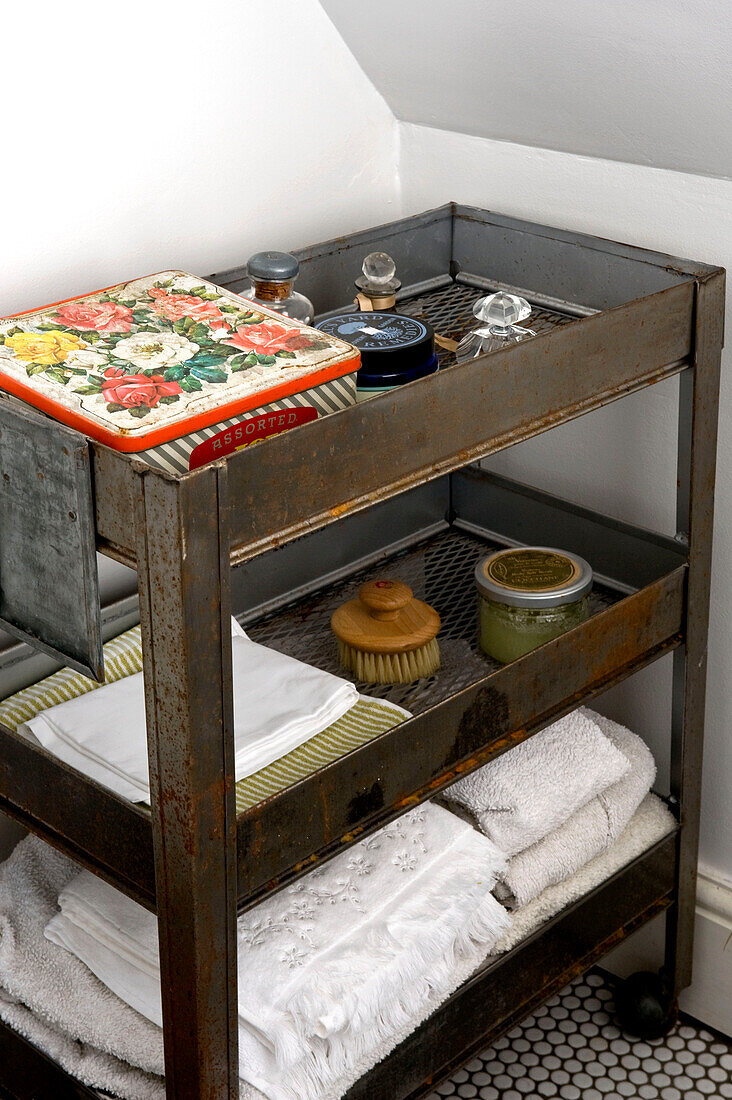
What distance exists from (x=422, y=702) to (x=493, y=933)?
233 millimetres

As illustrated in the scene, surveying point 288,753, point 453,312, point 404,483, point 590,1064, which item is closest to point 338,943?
point 288,753

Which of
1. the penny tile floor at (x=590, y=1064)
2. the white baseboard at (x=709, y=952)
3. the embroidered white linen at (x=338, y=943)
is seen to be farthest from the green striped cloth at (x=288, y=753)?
the white baseboard at (x=709, y=952)

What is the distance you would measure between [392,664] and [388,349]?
37cm

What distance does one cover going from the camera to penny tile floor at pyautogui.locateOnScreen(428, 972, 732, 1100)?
4.72 ft

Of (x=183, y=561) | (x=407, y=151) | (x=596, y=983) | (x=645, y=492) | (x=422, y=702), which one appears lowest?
(x=596, y=983)

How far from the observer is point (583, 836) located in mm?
1308

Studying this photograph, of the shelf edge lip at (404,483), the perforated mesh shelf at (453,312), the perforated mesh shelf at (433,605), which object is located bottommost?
the perforated mesh shelf at (433,605)

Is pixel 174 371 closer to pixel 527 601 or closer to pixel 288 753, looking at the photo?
pixel 288 753

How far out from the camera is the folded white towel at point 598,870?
1.24 m

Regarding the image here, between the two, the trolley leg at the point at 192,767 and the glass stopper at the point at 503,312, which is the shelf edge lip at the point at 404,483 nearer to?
the trolley leg at the point at 192,767

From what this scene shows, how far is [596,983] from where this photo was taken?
1619 mm

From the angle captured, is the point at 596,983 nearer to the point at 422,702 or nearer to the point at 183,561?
the point at 422,702

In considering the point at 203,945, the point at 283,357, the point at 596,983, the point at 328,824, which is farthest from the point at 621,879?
the point at 283,357

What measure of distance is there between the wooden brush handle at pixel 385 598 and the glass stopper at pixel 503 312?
0.94 ft
